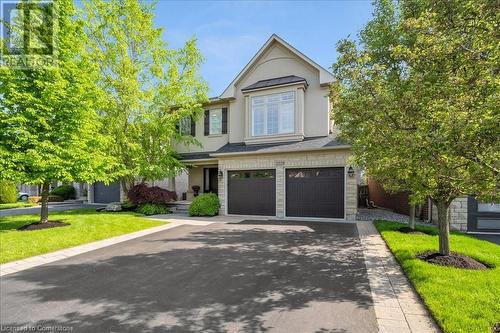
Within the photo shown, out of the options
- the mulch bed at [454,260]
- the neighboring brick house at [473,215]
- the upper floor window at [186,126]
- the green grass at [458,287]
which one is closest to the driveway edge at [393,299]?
the green grass at [458,287]

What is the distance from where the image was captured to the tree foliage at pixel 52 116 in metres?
9.29

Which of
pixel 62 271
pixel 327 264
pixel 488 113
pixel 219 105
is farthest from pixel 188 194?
pixel 488 113

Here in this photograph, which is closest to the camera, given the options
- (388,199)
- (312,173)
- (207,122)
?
(312,173)

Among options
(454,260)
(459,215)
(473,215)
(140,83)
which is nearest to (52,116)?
(140,83)

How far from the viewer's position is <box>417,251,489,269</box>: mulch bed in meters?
5.77

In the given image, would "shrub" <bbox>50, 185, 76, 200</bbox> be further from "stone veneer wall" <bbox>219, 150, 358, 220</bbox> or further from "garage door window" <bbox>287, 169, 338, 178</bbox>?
"garage door window" <bbox>287, 169, 338, 178</bbox>

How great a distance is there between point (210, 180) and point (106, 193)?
899 centimetres

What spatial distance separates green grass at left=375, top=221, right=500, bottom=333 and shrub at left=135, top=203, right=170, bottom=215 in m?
12.9

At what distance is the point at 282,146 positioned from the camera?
14398 mm

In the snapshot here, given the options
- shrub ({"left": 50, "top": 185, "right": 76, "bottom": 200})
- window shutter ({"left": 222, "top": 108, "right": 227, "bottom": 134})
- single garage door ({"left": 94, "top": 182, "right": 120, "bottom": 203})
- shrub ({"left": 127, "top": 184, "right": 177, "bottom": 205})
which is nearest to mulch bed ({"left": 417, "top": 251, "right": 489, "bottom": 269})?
window shutter ({"left": 222, "top": 108, "right": 227, "bottom": 134})

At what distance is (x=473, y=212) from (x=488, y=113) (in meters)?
10.2

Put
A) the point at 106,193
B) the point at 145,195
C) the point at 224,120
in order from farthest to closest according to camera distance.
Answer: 1. the point at 106,193
2. the point at 224,120
3. the point at 145,195

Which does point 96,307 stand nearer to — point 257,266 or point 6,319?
point 6,319

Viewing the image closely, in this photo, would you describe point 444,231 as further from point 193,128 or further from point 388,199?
point 193,128
